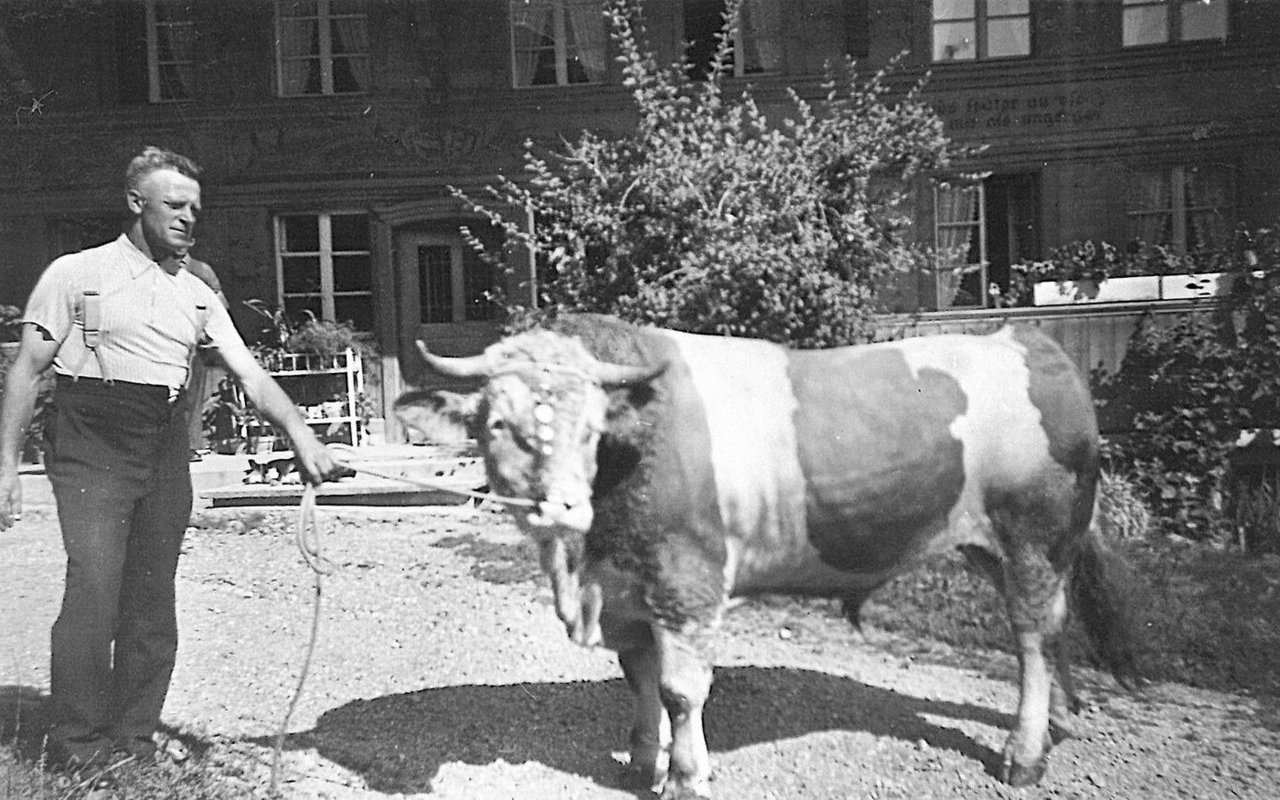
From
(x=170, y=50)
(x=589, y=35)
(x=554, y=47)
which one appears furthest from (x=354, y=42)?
(x=589, y=35)

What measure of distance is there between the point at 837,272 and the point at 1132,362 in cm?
142

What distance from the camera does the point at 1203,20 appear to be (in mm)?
4371

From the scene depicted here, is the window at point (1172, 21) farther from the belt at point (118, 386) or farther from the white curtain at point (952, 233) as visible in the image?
the belt at point (118, 386)

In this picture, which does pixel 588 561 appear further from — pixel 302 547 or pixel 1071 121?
pixel 1071 121

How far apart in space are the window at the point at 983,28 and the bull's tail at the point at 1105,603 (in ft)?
6.80

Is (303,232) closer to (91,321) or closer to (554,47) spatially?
(554,47)

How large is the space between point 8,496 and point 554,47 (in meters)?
3.19

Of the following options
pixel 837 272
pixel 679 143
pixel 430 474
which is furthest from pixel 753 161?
pixel 430 474

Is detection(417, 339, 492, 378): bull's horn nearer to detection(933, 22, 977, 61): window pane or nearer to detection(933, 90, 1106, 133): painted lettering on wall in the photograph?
detection(933, 22, 977, 61): window pane

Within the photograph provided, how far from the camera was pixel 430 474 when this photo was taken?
342 centimetres

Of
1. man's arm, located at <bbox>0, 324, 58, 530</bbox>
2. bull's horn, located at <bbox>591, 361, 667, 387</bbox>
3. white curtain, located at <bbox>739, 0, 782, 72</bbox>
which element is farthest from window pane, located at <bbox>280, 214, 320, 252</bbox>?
bull's horn, located at <bbox>591, 361, 667, 387</bbox>

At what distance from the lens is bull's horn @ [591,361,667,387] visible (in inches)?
96.0

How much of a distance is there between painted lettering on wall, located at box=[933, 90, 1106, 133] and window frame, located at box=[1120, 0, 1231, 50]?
0.94ft

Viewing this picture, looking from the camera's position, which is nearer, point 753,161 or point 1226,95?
point 753,161
